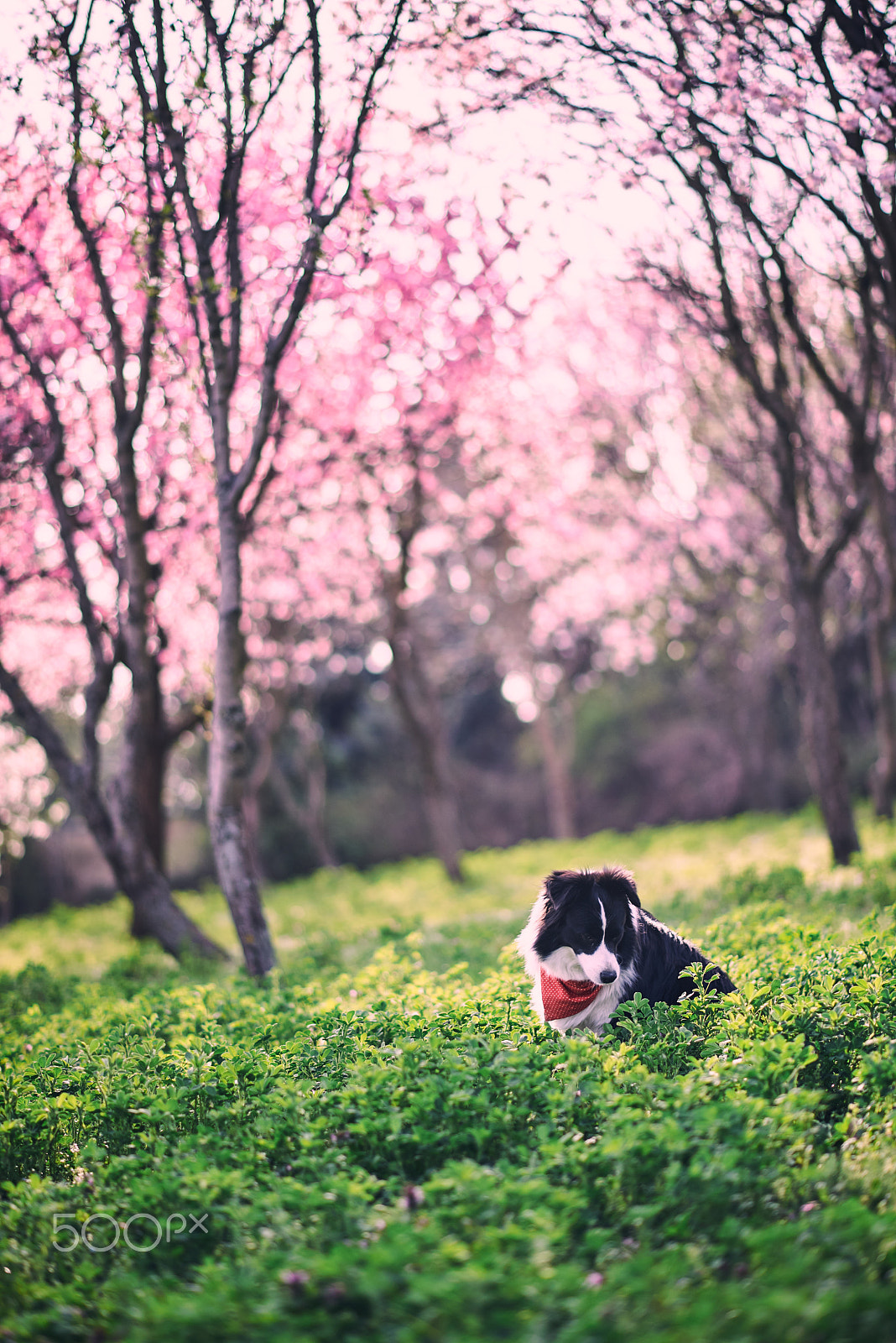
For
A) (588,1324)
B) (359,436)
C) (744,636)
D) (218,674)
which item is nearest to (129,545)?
(218,674)

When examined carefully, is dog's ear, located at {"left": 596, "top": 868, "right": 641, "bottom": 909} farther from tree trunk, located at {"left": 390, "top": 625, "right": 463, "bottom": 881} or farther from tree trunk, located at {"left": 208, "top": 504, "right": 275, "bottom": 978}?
tree trunk, located at {"left": 390, "top": 625, "right": 463, "bottom": 881}

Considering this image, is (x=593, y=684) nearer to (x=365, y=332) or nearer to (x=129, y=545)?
(x=365, y=332)

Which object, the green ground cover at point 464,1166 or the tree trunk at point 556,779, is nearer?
the green ground cover at point 464,1166

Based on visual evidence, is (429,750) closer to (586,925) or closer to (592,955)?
(586,925)

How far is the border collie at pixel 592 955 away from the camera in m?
5.94

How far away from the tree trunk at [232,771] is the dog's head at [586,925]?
15.2 ft

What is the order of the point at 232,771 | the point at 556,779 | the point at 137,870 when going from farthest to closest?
the point at 556,779 < the point at 137,870 < the point at 232,771

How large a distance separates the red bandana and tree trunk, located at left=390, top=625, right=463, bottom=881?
12778 mm

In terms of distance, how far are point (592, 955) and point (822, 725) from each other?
8.37 m

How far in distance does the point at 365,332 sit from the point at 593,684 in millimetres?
18501

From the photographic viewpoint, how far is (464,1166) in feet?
13.9

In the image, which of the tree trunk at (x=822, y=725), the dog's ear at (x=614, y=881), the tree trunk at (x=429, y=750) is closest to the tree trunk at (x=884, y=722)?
the tree trunk at (x=822, y=725)

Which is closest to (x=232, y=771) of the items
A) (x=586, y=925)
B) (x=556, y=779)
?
(x=586, y=925)

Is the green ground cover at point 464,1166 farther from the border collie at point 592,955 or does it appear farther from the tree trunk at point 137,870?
the tree trunk at point 137,870
